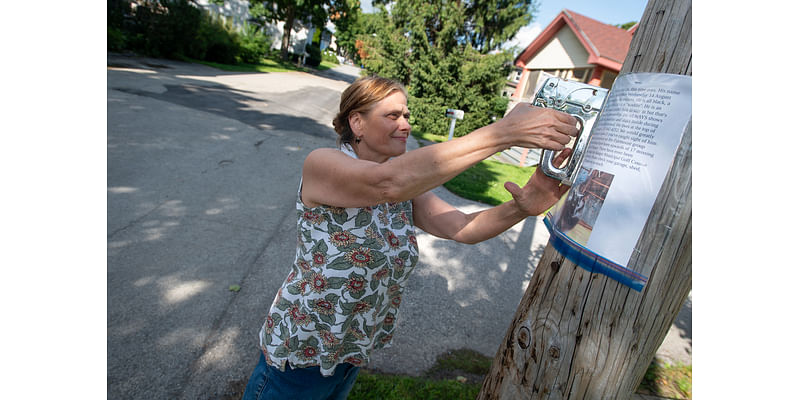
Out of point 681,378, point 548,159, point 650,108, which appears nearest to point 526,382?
point 548,159

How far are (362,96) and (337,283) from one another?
2.59 ft

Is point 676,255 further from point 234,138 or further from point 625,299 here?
point 234,138

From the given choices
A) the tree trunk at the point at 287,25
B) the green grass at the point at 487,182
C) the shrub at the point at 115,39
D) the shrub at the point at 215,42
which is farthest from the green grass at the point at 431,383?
the tree trunk at the point at 287,25

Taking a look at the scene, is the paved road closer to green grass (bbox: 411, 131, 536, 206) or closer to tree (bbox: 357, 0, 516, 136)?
green grass (bbox: 411, 131, 536, 206)

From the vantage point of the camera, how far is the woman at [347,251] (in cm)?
146

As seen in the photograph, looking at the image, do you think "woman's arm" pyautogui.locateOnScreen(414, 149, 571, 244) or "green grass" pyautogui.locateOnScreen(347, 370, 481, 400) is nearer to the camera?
"woman's arm" pyautogui.locateOnScreen(414, 149, 571, 244)

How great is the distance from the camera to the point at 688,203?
1.00 meters

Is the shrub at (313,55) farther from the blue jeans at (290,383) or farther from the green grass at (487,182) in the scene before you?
the blue jeans at (290,383)

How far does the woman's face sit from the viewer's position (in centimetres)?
166

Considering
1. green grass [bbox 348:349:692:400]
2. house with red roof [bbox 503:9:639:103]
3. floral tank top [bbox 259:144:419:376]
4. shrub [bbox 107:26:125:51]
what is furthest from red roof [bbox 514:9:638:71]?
shrub [bbox 107:26:125:51]

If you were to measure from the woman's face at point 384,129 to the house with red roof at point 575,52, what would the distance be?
1112 centimetres

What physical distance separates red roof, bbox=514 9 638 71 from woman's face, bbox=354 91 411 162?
443 inches

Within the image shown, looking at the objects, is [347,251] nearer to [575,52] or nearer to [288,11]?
[575,52]

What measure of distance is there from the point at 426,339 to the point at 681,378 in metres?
2.24
